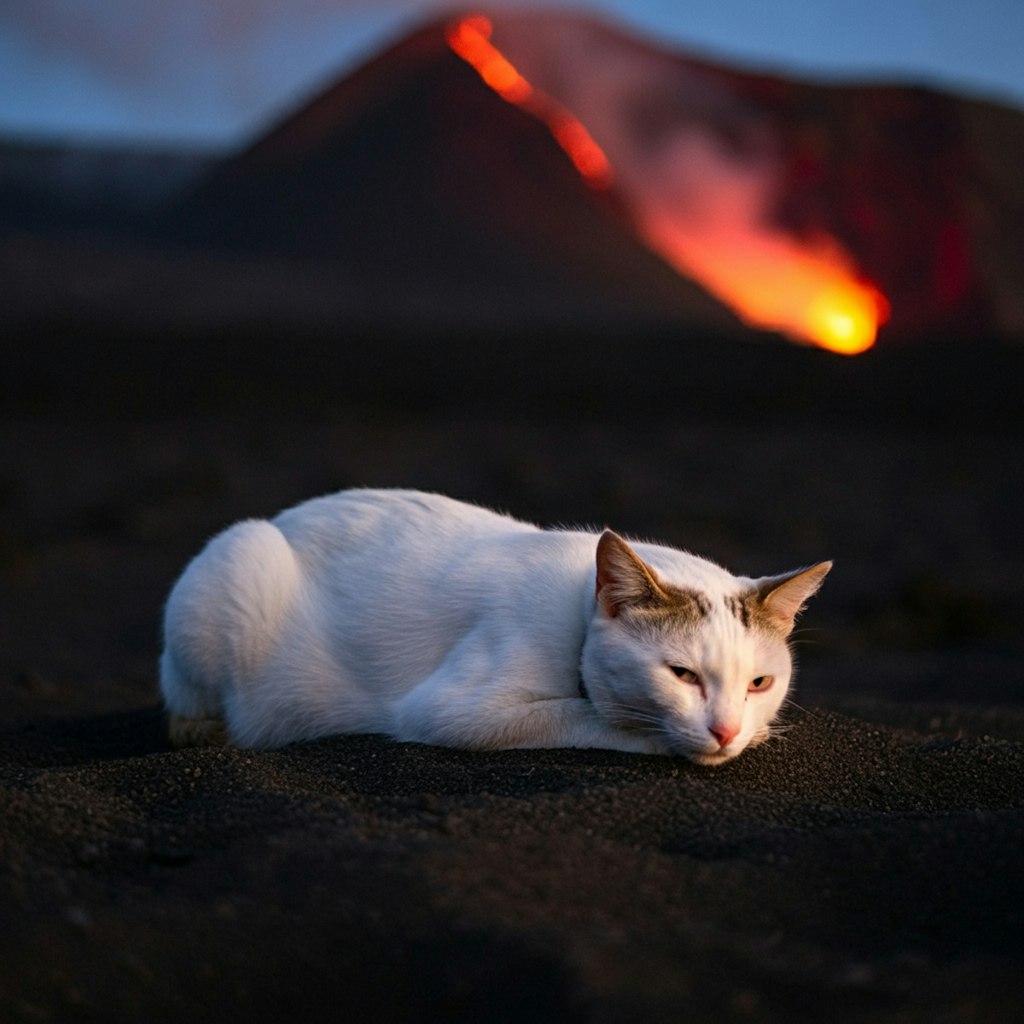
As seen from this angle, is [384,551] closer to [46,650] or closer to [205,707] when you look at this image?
[205,707]

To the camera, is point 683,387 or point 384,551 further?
point 683,387

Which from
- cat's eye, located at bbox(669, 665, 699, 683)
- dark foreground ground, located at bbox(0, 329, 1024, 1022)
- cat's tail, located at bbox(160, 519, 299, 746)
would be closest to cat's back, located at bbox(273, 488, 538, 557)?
cat's tail, located at bbox(160, 519, 299, 746)

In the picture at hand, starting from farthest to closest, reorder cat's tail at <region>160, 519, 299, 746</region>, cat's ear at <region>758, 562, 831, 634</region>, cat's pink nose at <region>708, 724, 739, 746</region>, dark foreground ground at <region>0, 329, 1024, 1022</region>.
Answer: cat's tail at <region>160, 519, 299, 746</region> < cat's ear at <region>758, 562, 831, 634</region> < cat's pink nose at <region>708, 724, 739, 746</region> < dark foreground ground at <region>0, 329, 1024, 1022</region>

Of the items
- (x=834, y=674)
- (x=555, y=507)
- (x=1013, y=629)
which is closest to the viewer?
(x=834, y=674)

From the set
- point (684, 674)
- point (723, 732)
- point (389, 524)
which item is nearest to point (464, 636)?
point (389, 524)

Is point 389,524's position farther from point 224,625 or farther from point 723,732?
point 723,732

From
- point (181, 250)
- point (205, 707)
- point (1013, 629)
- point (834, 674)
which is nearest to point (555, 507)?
point (1013, 629)

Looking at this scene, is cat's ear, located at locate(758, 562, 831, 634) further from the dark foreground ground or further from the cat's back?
the cat's back
